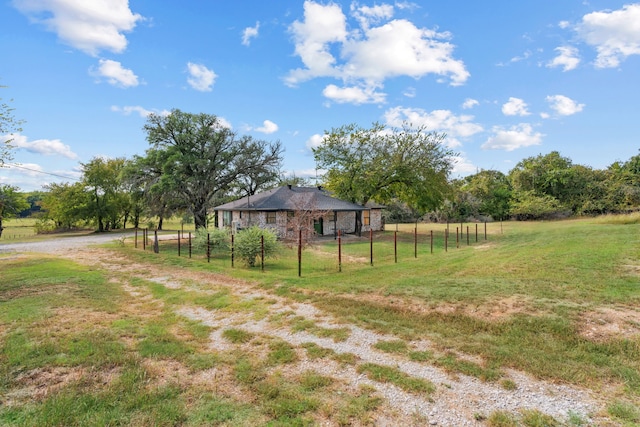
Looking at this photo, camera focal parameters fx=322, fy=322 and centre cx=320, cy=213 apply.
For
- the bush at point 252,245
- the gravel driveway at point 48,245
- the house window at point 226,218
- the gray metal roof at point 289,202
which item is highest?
the gray metal roof at point 289,202

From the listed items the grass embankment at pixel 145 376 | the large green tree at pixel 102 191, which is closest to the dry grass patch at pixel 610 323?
the grass embankment at pixel 145 376

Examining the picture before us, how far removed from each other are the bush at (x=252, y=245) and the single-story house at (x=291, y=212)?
797 centimetres

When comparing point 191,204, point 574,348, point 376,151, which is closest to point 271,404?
point 574,348

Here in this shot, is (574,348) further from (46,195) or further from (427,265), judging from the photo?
(46,195)

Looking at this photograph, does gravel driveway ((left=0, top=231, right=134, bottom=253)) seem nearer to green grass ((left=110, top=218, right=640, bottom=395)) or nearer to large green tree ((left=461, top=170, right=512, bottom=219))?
green grass ((left=110, top=218, right=640, bottom=395))

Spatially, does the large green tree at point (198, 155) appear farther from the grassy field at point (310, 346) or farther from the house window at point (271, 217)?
the grassy field at point (310, 346)

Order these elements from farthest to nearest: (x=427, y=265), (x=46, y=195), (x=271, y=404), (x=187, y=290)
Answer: (x=46, y=195), (x=427, y=265), (x=187, y=290), (x=271, y=404)

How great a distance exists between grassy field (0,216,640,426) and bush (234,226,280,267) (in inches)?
140

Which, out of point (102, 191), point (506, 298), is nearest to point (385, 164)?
point (506, 298)

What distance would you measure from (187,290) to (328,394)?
21.8 feet

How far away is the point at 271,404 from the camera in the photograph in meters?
3.30

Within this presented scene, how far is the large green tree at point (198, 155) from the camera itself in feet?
74.4

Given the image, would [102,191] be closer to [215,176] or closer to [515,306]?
[215,176]

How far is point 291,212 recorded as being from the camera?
78.3ft
